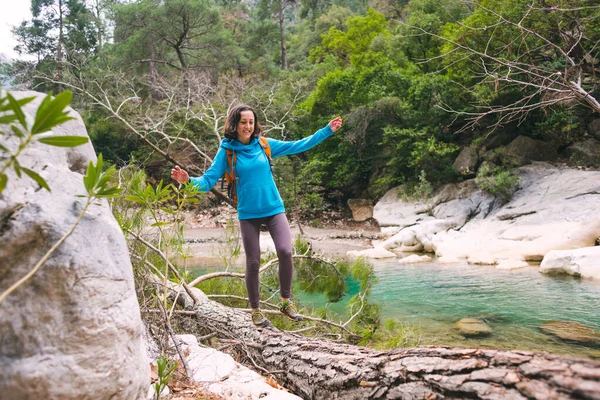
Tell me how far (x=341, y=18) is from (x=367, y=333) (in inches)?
1108

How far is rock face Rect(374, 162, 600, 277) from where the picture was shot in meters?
9.91

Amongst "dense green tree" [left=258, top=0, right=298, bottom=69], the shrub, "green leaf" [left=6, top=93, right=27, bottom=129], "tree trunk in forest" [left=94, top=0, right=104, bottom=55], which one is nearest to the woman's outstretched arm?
"green leaf" [left=6, top=93, right=27, bottom=129]

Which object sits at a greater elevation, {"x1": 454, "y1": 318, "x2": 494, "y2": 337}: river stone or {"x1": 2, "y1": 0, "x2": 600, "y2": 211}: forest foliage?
{"x1": 2, "y1": 0, "x2": 600, "y2": 211}: forest foliage

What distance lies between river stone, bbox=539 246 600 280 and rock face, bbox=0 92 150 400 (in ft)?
28.5

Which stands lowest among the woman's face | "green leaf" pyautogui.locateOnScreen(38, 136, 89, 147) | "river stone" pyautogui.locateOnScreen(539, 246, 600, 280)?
"river stone" pyautogui.locateOnScreen(539, 246, 600, 280)

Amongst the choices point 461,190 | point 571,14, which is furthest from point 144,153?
point 571,14

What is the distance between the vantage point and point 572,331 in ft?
16.5

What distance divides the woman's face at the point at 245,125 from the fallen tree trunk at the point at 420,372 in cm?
150

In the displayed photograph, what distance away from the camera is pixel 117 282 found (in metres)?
Result: 1.29

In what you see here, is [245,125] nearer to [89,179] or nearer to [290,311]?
[290,311]

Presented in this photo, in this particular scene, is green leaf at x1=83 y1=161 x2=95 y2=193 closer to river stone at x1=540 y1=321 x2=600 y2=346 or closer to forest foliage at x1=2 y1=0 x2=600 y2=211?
river stone at x1=540 y1=321 x2=600 y2=346

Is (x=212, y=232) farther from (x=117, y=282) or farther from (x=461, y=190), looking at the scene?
(x=117, y=282)

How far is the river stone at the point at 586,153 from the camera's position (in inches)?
530

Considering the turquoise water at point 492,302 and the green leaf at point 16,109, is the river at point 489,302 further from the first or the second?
the green leaf at point 16,109
